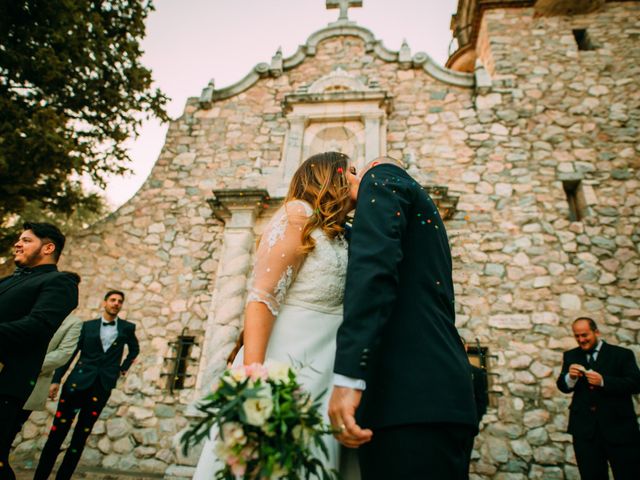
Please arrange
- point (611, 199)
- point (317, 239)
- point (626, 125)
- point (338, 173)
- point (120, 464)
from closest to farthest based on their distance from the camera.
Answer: point (317, 239), point (338, 173), point (120, 464), point (611, 199), point (626, 125)

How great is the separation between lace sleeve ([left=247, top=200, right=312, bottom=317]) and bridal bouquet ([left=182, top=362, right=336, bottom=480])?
17.4 inches

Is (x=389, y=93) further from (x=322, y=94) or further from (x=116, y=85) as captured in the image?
(x=116, y=85)

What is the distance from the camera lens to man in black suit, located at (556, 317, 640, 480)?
3.17 meters

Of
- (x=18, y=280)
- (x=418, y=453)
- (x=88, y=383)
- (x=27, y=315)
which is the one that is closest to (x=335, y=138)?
(x=88, y=383)

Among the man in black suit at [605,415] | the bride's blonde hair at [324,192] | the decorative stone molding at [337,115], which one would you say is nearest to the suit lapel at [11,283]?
the bride's blonde hair at [324,192]

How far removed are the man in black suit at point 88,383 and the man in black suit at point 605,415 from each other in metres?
4.63

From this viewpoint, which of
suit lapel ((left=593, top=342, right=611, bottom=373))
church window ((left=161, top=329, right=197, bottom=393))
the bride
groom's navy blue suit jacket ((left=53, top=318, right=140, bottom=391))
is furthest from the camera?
church window ((left=161, top=329, right=197, bottom=393))

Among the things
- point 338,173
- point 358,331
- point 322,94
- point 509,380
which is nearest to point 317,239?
point 338,173

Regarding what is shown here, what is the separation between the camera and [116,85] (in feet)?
21.3

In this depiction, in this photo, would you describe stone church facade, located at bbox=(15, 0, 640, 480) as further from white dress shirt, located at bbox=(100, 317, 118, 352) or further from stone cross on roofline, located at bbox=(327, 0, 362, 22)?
white dress shirt, located at bbox=(100, 317, 118, 352)

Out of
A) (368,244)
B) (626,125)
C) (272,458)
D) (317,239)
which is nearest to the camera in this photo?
(272,458)

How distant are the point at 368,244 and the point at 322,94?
19.9 feet

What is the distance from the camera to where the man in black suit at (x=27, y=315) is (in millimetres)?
2168

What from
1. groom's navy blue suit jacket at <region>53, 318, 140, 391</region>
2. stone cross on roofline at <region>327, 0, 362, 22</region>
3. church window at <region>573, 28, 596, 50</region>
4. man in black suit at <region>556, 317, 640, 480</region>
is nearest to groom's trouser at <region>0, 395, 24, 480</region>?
groom's navy blue suit jacket at <region>53, 318, 140, 391</region>
